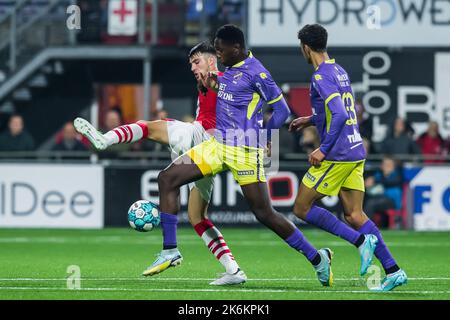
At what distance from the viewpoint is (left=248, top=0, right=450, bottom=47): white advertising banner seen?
23.0 m

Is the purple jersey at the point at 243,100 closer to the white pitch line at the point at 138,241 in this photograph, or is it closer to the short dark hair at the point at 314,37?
the short dark hair at the point at 314,37

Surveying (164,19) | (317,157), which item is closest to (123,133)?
(317,157)

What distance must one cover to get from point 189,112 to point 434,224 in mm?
7528

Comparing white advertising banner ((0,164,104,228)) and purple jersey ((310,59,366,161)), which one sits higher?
purple jersey ((310,59,366,161))

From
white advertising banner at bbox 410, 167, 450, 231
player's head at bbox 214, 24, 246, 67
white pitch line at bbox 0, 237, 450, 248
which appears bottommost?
white pitch line at bbox 0, 237, 450, 248

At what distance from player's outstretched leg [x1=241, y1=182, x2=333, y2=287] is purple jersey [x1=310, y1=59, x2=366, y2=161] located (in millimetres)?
674

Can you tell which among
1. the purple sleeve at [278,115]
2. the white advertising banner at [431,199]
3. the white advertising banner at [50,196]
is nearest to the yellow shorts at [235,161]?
the purple sleeve at [278,115]

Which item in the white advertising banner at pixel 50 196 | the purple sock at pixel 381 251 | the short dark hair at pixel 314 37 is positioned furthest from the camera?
the white advertising banner at pixel 50 196

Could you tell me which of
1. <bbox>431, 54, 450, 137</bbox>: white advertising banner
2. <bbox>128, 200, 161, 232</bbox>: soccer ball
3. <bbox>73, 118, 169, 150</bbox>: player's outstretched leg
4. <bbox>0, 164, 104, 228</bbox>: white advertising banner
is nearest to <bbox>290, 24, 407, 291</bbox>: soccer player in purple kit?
<bbox>128, 200, 161, 232</bbox>: soccer ball

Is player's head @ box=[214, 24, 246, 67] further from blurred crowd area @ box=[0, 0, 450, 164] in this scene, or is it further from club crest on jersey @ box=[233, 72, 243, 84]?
blurred crowd area @ box=[0, 0, 450, 164]

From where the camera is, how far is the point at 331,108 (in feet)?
34.5

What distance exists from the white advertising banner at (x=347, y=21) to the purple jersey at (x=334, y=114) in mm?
12295

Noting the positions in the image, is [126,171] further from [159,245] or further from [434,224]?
[434,224]

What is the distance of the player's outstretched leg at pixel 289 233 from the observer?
35.5 feet
